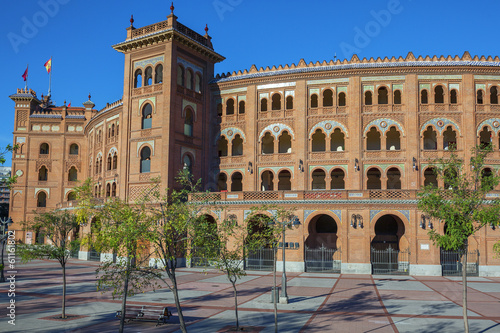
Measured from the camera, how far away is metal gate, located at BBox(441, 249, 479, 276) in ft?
111

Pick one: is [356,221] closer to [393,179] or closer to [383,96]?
[393,179]

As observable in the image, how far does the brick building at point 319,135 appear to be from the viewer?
1379 inches

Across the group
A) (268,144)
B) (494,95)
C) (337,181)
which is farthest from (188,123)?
(494,95)

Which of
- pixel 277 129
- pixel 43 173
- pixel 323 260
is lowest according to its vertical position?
pixel 323 260

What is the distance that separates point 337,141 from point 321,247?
1018 cm

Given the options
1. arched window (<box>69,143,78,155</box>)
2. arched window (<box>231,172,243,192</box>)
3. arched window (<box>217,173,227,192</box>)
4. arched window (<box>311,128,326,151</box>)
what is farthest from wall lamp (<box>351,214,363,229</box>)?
arched window (<box>69,143,78,155</box>)

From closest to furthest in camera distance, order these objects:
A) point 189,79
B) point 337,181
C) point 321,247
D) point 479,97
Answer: point 321,247, point 479,97, point 337,181, point 189,79

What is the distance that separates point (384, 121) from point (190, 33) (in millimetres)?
19659

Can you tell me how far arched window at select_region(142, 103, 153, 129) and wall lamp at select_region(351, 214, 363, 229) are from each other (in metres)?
19.7

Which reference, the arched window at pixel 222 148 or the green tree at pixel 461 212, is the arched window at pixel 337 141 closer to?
the arched window at pixel 222 148

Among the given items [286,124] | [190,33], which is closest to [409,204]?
[286,124]

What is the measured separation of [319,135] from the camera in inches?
1634

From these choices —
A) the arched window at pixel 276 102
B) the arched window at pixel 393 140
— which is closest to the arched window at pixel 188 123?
the arched window at pixel 276 102

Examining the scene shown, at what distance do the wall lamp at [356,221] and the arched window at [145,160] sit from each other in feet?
60.2
